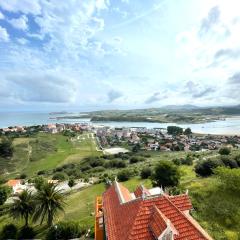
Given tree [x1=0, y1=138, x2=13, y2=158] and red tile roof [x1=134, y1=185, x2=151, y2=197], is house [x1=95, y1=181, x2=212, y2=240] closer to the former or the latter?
red tile roof [x1=134, y1=185, x2=151, y2=197]

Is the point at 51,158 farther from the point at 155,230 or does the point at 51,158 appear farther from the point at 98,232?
the point at 155,230

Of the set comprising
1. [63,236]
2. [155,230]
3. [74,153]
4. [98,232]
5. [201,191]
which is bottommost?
[74,153]

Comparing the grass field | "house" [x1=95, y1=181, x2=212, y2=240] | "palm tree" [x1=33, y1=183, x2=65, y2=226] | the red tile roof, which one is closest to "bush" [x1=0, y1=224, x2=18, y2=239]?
"palm tree" [x1=33, y1=183, x2=65, y2=226]

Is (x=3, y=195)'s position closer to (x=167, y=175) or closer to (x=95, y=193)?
(x=95, y=193)

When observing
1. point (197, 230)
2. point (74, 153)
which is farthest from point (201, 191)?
point (74, 153)

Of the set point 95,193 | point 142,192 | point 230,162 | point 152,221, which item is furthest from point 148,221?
point 230,162

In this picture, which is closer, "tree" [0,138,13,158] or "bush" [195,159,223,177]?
"bush" [195,159,223,177]

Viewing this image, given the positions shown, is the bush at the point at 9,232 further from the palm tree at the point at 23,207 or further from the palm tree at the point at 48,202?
the palm tree at the point at 48,202
